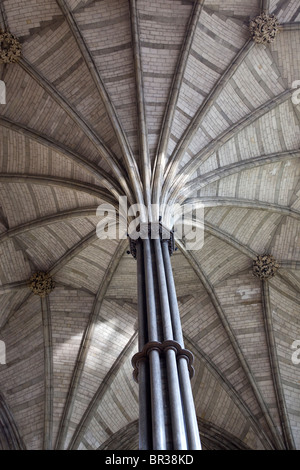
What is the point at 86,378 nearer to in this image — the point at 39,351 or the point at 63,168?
the point at 39,351

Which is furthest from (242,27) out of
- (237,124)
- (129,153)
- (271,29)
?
(129,153)

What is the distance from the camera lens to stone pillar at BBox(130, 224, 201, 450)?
27.5 ft

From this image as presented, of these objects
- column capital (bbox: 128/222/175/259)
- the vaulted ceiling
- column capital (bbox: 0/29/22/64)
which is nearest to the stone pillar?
column capital (bbox: 128/222/175/259)

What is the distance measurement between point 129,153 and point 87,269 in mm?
4654

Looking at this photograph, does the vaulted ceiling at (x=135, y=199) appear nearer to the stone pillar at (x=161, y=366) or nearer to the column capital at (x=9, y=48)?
Answer: the column capital at (x=9, y=48)

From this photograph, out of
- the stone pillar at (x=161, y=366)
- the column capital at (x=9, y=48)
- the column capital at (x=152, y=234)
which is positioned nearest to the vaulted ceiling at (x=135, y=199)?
the column capital at (x=9, y=48)

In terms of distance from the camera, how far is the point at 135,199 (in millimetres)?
13047

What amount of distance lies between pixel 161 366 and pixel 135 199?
4.60m

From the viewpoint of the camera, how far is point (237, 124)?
15484 mm

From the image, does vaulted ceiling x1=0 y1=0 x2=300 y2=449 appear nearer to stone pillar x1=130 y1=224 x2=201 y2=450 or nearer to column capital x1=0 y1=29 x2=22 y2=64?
column capital x1=0 y1=29 x2=22 y2=64

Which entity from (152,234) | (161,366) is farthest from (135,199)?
(161,366)

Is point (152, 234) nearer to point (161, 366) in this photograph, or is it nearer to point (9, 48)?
point (161, 366)
